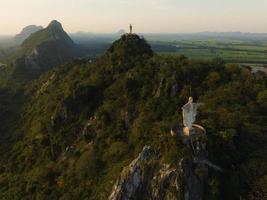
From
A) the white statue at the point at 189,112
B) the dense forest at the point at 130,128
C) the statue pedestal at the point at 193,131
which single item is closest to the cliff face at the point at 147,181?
the dense forest at the point at 130,128

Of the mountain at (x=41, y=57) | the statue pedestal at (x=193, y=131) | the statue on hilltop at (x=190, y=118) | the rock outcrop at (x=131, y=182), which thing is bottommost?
the mountain at (x=41, y=57)

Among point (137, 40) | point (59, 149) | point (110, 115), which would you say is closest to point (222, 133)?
point (110, 115)

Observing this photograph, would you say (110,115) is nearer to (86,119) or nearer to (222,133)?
(86,119)

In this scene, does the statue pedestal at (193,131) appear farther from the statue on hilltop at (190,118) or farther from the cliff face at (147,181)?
the cliff face at (147,181)

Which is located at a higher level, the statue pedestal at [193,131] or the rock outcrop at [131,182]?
the statue pedestal at [193,131]

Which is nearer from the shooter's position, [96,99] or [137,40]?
[96,99]
